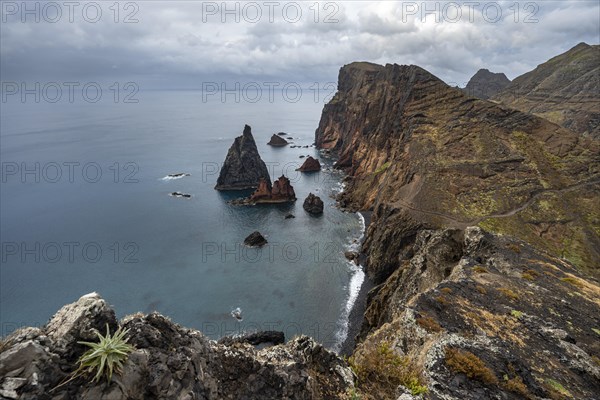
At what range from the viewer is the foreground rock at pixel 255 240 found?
75.5 meters

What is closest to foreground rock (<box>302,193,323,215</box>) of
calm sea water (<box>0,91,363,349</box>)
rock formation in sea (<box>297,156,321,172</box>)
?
calm sea water (<box>0,91,363,349</box>)

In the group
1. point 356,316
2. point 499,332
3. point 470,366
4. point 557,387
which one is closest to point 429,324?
point 499,332

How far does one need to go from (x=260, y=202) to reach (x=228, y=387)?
9622 centimetres

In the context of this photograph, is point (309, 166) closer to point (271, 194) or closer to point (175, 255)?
point (271, 194)

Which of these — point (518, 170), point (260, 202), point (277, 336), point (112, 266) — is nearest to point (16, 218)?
point (112, 266)

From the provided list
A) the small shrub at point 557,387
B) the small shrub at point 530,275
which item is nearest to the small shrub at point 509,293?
the small shrub at point 530,275

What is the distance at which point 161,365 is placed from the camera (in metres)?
7.96

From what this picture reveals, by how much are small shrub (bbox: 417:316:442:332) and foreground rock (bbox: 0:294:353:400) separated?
8886 millimetres

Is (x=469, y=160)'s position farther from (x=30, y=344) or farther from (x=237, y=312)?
(x=30, y=344)

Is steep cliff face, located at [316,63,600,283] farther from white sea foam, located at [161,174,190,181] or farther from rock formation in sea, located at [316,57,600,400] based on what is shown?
white sea foam, located at [161,174,190,181]

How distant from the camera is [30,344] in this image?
261 inches

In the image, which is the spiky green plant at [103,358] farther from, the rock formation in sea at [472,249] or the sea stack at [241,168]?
the sea stack at [241,168]

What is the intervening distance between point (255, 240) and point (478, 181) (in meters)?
49.9

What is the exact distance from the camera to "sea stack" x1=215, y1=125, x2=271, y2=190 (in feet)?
396
